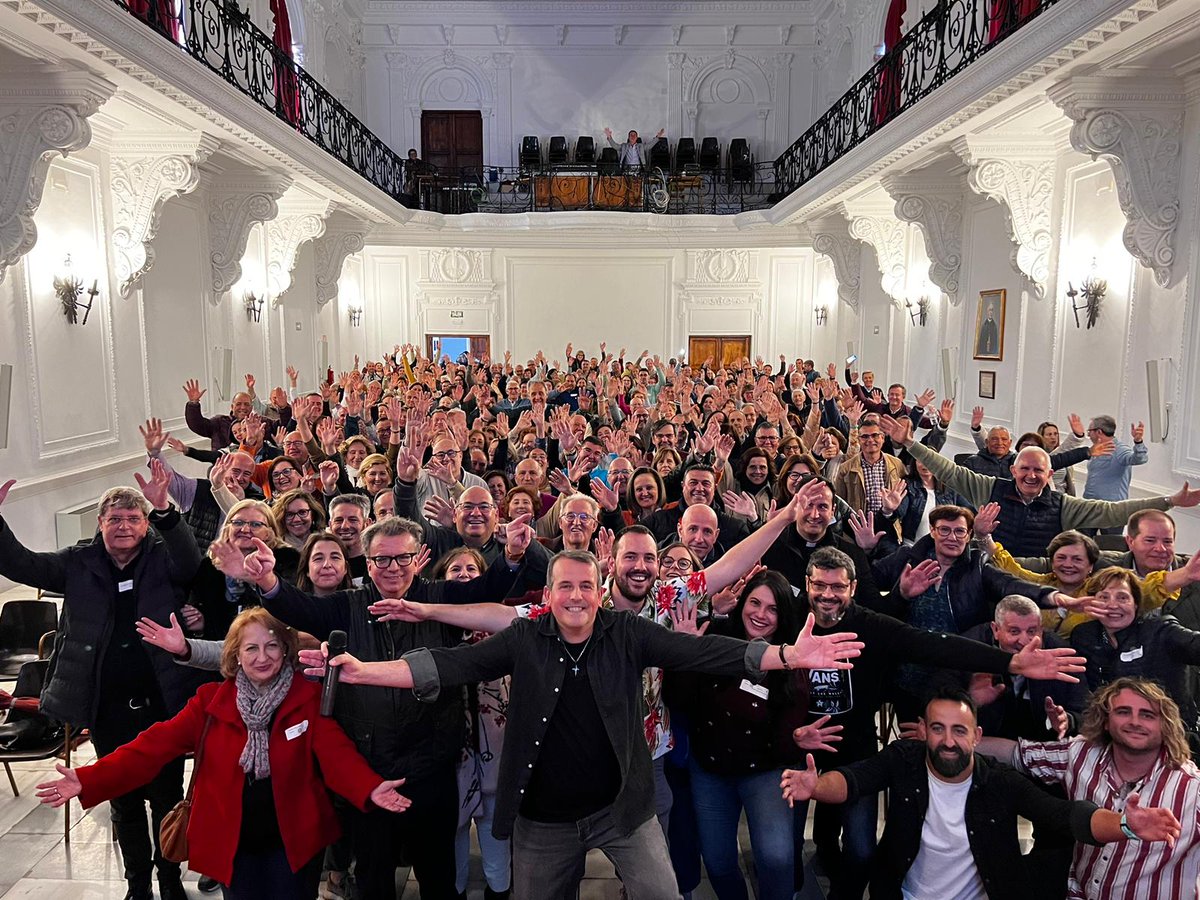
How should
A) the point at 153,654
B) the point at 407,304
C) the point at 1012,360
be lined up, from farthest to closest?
the point at 407,304 → the point at 1012,360 → the point at 153,654

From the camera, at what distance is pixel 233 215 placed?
978 centimetres

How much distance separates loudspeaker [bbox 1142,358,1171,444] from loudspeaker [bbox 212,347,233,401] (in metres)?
9.11

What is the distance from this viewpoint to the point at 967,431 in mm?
9961

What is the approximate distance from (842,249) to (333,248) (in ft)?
29.5

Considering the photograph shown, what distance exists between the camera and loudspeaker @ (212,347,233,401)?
9727 mm

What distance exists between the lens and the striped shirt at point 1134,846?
2.49 m

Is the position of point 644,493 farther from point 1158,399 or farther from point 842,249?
point 842,249

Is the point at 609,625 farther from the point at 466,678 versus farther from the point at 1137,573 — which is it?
the point at 1137,573

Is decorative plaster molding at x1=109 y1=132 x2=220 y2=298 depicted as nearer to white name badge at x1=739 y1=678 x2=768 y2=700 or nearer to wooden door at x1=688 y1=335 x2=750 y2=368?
white name badge at x1=739 y1=678 x2=768 y2=700

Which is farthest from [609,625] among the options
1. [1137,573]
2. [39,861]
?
[39,861]

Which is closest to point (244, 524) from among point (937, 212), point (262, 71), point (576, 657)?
point (576, 657)

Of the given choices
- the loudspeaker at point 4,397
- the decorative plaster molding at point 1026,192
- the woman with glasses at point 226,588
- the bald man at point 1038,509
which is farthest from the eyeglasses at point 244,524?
the decorative plaster molding at point 1026,192

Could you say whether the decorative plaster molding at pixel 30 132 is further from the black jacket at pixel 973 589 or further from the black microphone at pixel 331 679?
the black jacket at pixel 973 589

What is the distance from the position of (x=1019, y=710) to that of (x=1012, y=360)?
21.6ft
